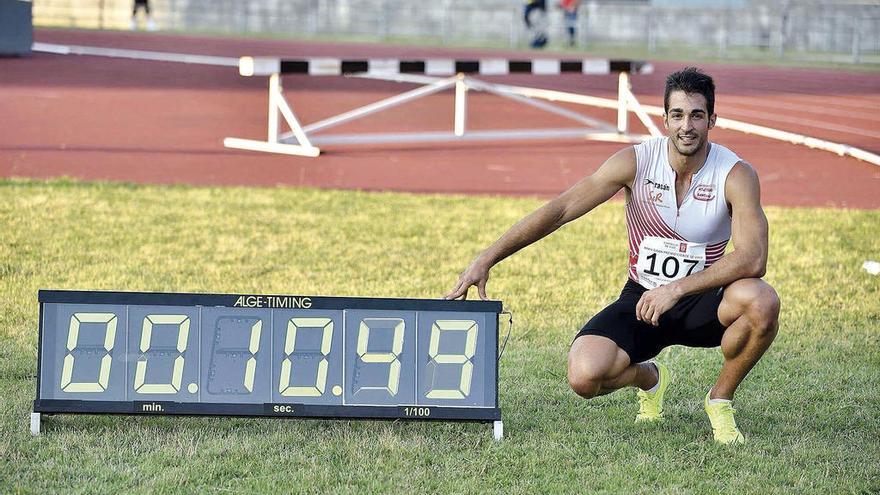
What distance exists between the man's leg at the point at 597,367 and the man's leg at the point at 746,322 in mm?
420

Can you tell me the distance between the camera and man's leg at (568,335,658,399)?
595cm

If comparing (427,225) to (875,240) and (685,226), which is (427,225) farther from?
(685,226)

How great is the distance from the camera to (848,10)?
115ft

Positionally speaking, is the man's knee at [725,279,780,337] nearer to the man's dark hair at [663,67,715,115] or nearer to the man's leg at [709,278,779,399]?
the man's leg at [709,278,779,399]

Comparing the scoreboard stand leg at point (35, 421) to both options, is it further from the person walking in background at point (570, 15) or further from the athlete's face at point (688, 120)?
the person walking in background at point (570, 15)

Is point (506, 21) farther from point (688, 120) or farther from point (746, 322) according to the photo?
point (746, 322)

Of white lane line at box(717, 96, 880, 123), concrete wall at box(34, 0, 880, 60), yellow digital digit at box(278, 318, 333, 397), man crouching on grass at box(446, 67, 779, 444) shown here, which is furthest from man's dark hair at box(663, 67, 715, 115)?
concrete wall at box(34, 0, 880, 60)

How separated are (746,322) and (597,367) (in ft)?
2.08

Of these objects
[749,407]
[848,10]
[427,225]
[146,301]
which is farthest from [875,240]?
[848,10]

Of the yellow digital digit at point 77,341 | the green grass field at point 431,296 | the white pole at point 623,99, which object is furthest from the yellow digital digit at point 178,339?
the white pole at point 623,99

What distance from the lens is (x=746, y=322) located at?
5855 millimetres

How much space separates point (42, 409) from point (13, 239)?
16.1 feet

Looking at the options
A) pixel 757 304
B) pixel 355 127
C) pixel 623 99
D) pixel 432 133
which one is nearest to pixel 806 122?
pixel 623 99

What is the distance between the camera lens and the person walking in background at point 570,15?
118 ft
